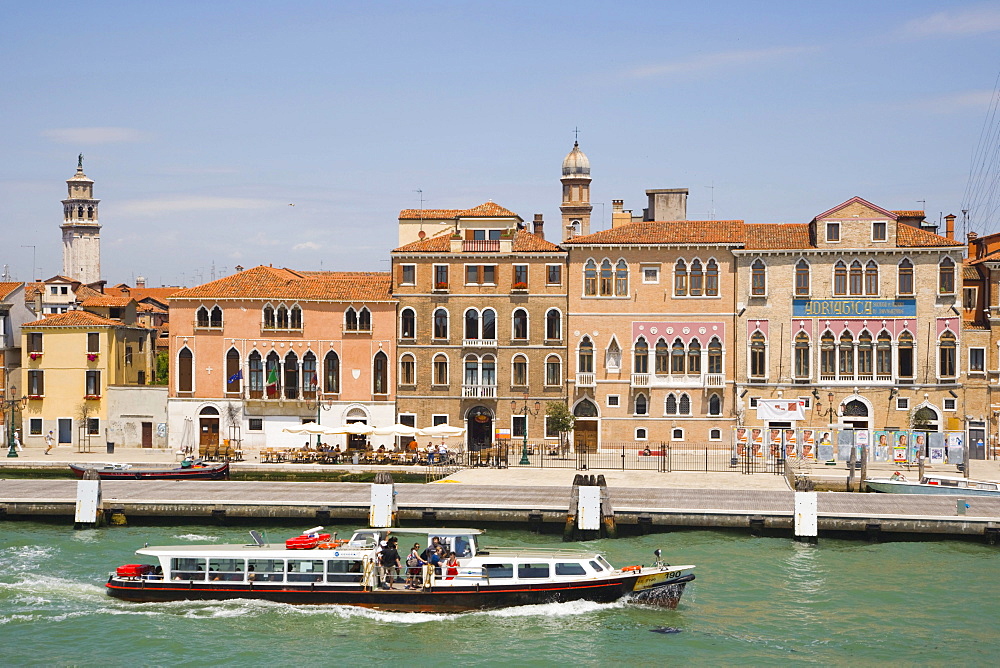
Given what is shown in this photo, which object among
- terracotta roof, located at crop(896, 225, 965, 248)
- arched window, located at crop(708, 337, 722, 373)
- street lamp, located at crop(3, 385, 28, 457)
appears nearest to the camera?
terracotta roof, located at crop(896, 225, 965, 248)

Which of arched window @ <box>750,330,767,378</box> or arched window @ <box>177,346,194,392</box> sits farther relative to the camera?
arched window @ <box>177,346,194,392</box>

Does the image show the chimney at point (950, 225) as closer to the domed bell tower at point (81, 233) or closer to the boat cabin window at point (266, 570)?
the boat cabin window at point (266, 570)

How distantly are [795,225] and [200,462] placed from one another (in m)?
28.5

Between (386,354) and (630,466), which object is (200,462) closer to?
(386,354)

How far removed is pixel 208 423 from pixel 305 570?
2894 centimetres

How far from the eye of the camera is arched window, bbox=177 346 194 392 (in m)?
59.6

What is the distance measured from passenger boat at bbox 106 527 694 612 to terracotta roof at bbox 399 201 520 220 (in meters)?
28.4

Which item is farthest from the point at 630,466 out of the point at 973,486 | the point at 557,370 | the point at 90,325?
the point at 90,325

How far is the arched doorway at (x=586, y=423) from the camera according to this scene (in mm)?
57625

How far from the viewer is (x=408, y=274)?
5888cm

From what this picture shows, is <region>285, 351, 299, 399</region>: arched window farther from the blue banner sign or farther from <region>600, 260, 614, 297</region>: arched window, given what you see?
the blue banner sign

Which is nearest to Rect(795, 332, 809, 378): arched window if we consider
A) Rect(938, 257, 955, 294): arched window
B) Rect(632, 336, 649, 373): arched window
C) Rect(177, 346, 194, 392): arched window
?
Rect(938, 257, 955, 294): arched window

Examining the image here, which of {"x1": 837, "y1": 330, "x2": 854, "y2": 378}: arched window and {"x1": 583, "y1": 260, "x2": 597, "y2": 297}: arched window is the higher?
{"x1": 583, "y1": 260, "x2": 597, "y2": 297}: arched window

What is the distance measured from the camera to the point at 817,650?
28172 mm
